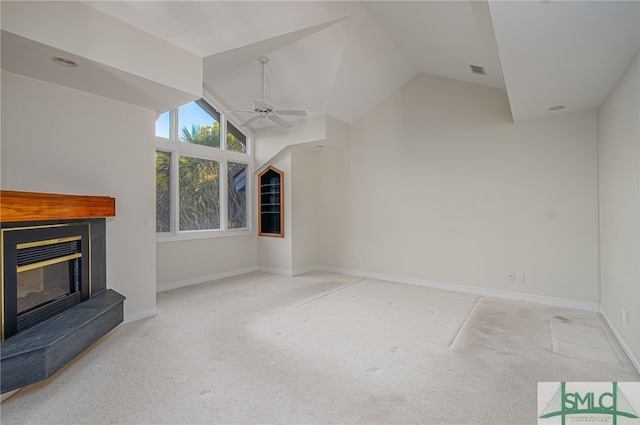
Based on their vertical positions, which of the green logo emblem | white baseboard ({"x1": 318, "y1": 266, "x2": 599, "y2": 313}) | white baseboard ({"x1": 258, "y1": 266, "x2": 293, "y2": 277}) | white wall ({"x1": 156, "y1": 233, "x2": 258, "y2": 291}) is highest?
white wall ({"x1": 156, "y1": 233, "x2": 258, "y2": 291})

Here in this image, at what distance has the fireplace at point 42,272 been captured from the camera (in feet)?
7.24

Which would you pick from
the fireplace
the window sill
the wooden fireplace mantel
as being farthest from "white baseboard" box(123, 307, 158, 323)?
the window sill

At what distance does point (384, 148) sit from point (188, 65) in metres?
3.59

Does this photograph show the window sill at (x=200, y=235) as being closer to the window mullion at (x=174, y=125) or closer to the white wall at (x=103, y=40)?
the window mullion at (x=174, y=125)

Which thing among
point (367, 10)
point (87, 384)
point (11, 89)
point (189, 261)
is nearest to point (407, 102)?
point (367, 10)

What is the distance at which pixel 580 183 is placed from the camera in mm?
4066

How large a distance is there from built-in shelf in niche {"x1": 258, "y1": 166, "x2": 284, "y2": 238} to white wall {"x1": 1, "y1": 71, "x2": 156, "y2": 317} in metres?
2.71

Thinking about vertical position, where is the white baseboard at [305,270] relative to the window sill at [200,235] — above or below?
below

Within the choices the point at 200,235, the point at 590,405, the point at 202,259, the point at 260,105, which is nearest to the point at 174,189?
the point at 200,235

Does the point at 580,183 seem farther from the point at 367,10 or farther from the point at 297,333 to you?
the point at 297,333

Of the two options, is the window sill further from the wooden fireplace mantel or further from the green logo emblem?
the green logo emblem

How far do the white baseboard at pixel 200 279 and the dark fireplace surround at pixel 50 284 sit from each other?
1774 millimetres

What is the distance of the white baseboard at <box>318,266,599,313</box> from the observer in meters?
4.11

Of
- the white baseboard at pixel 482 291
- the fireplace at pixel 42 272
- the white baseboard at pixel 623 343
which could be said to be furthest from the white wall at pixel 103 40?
the white baseboard at pixel 623 343
